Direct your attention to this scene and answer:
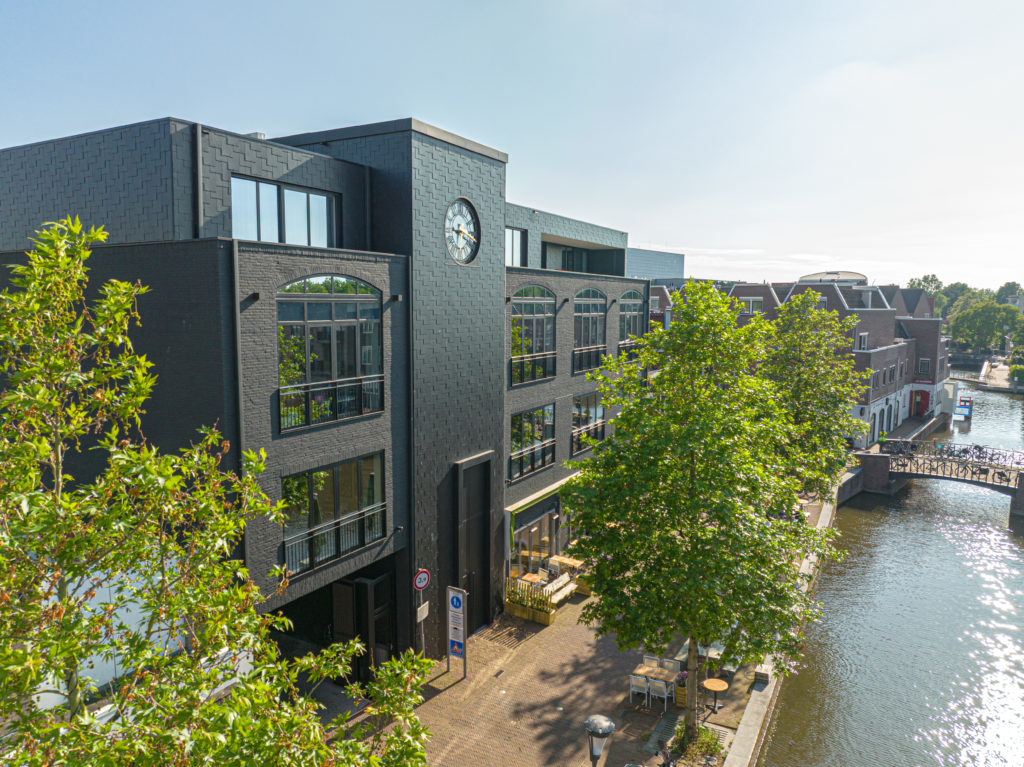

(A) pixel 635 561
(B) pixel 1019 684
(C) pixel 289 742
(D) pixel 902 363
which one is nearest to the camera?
(C) pixel 289 742

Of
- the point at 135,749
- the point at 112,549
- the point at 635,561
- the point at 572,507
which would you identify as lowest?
the point at 635,561

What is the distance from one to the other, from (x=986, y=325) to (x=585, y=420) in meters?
113

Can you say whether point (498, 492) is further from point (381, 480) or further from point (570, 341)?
point (570, 341)

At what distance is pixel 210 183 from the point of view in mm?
A: 13609

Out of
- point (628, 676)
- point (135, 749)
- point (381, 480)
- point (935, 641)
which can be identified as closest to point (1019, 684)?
point (935, 641)

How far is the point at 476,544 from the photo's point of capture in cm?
2002

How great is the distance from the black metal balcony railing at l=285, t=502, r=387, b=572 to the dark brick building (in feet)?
0.15

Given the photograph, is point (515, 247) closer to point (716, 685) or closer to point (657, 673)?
point (657, 673)

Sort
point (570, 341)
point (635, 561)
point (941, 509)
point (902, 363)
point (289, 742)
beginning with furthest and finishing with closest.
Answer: point (902, 363), point (941, 509), point (570, 341), point (635, 561), point (289, 742)

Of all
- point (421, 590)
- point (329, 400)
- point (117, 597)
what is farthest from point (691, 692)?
point (117, 597)

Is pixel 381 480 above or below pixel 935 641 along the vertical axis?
above

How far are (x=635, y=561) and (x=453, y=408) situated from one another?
20.6ft

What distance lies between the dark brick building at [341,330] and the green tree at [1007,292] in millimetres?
218052

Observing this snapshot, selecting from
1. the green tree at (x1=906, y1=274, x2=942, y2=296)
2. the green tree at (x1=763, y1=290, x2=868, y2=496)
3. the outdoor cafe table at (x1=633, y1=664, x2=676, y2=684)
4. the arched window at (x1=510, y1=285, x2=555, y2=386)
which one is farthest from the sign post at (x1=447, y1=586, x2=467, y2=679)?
the green tree at (x1=906, y1=274, x2=942, y2=296)
